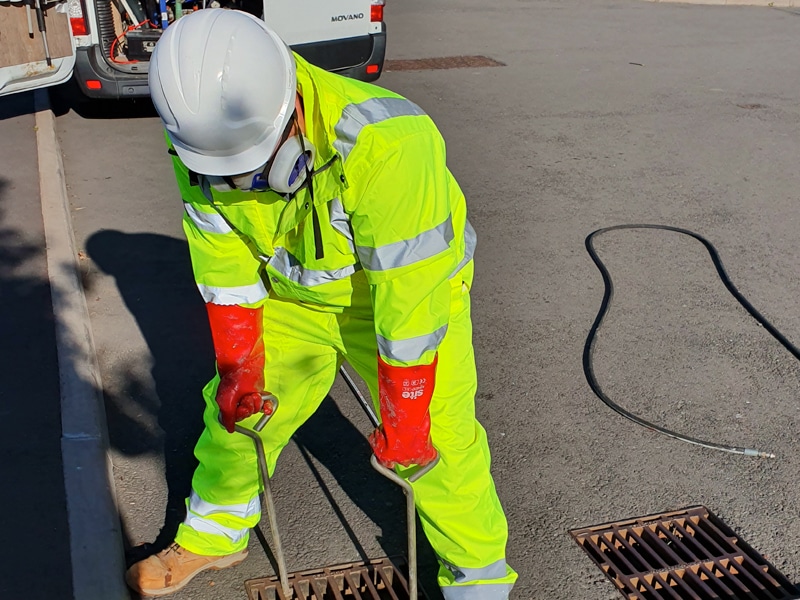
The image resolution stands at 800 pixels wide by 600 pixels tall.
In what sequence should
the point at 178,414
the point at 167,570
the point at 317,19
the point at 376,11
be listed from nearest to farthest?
the point at 167,570
the point at 178,414
the point at 317,19
the point at 376,11

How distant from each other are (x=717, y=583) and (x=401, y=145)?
2017 mm

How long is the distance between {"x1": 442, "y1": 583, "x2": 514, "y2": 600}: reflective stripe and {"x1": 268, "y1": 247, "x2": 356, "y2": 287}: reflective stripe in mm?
1080

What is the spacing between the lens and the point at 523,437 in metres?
3.70

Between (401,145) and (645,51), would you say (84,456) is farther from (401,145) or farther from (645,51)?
(645,51)

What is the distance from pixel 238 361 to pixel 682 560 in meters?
1.77

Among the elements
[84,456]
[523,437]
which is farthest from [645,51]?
[84,456]

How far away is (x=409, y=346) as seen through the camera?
219cm

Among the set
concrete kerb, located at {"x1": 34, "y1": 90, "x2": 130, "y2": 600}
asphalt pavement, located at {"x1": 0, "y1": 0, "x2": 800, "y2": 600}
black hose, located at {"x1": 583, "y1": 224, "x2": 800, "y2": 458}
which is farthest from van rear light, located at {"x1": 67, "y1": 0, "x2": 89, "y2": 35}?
black hose, located at {"x1": 583, "y1": 224, "x2": 800, "y2": 458}

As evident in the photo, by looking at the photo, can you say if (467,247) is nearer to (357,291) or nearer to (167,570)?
(357,291)

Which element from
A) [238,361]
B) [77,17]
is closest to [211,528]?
[238,361]

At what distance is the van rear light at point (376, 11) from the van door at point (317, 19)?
0.05m

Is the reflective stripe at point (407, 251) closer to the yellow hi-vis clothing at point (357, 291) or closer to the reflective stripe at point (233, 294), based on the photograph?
the yellow hi-vis clothing at point (357, 291)

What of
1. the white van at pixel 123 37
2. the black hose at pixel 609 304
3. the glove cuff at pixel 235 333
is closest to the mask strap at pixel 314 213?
the glove cuff at pixel 235 333

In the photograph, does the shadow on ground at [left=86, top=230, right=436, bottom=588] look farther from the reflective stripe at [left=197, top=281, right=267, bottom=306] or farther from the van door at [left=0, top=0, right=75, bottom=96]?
the van door at [left=0, top=0, right=75, bottom=96]
